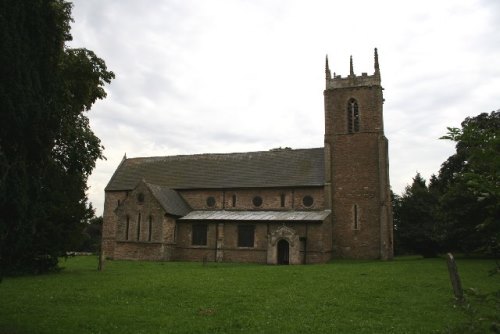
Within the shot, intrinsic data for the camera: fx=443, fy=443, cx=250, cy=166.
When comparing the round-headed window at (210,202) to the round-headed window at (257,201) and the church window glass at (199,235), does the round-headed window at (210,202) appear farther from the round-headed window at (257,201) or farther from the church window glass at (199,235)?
the round-headed window at (257,201)

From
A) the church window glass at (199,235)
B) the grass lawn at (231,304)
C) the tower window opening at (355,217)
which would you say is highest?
the tower window opening at (355,217)

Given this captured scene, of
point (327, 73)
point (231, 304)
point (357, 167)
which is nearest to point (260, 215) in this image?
point (357, 167)

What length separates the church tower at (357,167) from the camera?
122 feet

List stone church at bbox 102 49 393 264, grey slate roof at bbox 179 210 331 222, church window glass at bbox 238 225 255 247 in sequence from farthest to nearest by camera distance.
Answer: church window glass at bbox 238 225 255 247
stone church at bbox 102 49 393 264
grey slate roof at bbox 179 210 331 222

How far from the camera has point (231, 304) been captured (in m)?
14.0

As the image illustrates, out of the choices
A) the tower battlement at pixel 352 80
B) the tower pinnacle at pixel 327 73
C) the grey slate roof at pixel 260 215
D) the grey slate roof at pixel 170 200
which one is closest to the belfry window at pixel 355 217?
the grey slate roof at pixel 260 215

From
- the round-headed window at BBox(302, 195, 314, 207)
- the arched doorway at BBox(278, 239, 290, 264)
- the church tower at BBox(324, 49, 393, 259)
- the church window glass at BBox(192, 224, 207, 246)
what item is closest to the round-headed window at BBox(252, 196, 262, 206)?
the round-headed window at BBox(302, 195, 314, 207)

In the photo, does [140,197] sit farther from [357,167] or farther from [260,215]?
[357,167]

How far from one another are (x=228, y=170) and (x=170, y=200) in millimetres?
6671

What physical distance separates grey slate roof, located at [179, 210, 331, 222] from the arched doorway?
189 centimetres

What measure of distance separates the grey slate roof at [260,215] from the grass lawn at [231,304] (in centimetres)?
1506

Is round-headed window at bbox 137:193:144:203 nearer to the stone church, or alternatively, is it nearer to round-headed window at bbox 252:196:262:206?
the stone church

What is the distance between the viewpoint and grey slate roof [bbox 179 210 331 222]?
36.4 meters

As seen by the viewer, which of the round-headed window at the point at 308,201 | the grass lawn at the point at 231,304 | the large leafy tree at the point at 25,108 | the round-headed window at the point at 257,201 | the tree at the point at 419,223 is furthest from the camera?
the tree at the point at 419,223
